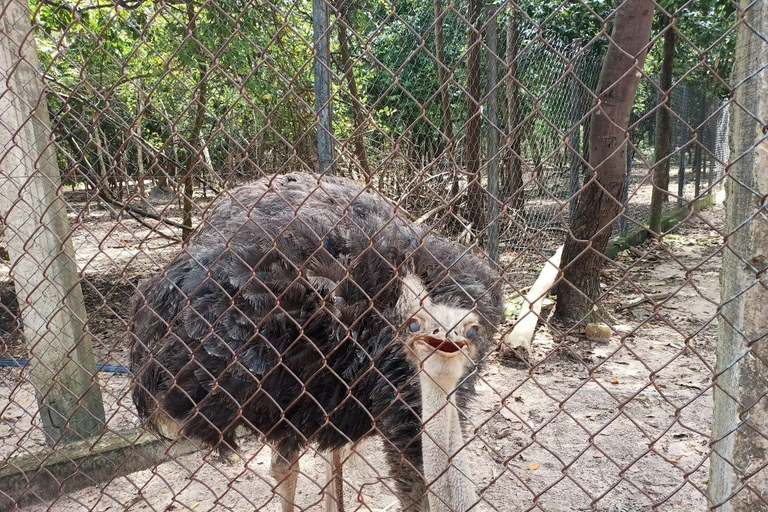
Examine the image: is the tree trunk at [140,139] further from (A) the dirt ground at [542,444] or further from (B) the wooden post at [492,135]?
(B) the wooden post at [492,135]

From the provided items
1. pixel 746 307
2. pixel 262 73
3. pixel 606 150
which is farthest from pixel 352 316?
pixel 262 73

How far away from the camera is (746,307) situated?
145 centimetres

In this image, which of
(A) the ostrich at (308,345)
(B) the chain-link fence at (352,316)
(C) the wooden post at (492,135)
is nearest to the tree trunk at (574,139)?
(B) the chain-link fence at (352,316)

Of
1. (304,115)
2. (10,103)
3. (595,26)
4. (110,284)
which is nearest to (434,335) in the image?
(10,103)

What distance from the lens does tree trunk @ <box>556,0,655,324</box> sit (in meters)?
4.32

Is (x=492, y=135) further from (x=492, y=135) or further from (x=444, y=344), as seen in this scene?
(x=444, y=344)

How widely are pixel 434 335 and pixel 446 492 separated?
1.80 ft

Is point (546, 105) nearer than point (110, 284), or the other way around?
point (110, 284)

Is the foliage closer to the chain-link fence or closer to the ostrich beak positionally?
the chain-link fence

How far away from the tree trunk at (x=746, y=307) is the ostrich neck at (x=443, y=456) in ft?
2.44

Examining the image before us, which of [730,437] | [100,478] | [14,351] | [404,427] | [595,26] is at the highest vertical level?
[595,26]

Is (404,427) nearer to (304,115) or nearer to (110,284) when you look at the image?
(304,115)

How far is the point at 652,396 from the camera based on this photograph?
3916 mm

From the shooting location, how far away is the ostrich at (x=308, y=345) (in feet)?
7.06
